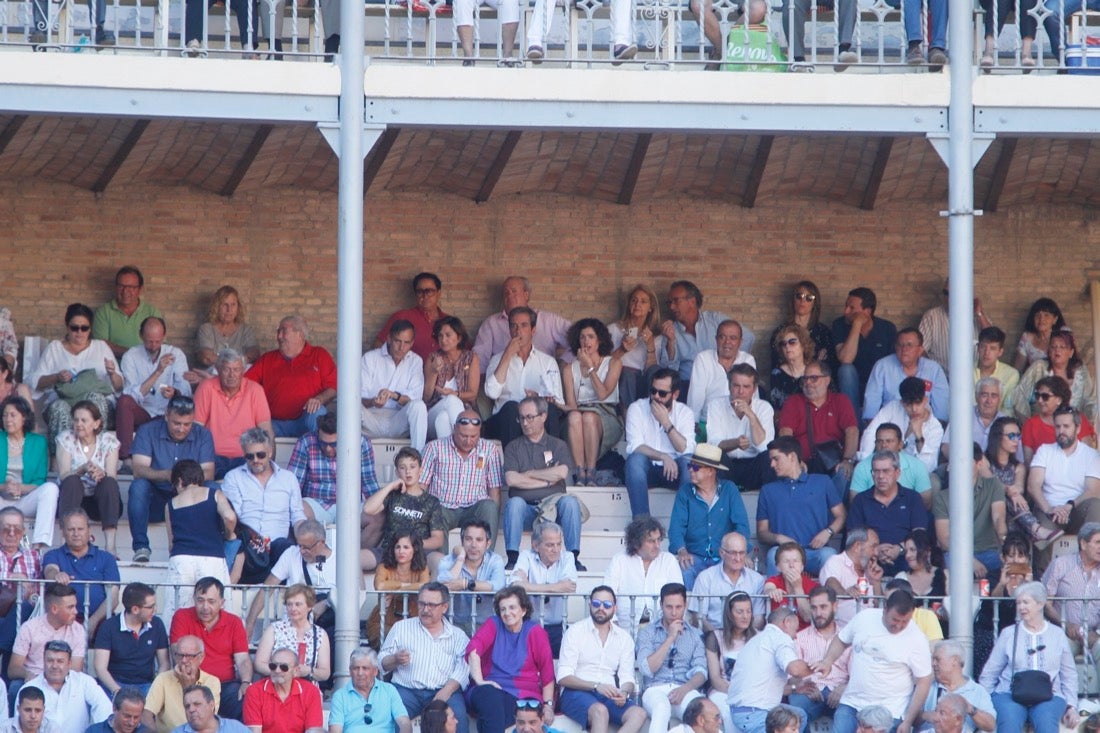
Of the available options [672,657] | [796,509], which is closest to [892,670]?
[672,657]

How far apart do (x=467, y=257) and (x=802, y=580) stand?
469 cm

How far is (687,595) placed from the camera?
11211mm

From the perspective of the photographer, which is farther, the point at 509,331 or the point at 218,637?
the point at 509,331

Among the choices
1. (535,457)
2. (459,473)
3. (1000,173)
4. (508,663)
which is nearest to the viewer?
(508,663)

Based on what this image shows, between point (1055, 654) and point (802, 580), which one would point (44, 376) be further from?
point (1055, 654)

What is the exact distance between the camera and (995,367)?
14109 millimetres

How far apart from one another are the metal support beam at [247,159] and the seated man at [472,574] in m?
4.00

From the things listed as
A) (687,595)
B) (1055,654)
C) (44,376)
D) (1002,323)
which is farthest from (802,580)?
(44,376)

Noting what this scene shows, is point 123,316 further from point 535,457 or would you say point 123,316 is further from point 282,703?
point 282,703

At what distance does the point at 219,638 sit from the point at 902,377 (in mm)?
5512

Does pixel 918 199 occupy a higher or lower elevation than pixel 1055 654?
higher

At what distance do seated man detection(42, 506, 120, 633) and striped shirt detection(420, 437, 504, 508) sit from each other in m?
2.19

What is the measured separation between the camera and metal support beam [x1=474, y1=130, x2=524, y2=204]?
1437 cm

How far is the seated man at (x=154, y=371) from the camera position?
543 inches
